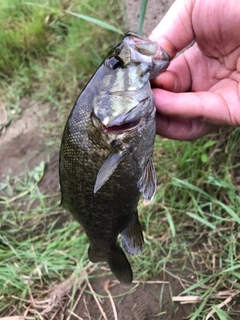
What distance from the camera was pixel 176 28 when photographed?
174 centimetres

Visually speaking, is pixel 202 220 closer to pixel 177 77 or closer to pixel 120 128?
pixel 177 77

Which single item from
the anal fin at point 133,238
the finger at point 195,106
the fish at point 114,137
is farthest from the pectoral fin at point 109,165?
the anal fin at point 133,238

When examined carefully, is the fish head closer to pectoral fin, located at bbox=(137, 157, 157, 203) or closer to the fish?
the fish

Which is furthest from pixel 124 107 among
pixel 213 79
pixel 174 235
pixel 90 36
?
pixel 90 36

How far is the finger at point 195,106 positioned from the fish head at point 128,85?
0.34 ft

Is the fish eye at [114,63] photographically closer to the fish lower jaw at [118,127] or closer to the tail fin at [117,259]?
the fish lower jaw at [118,127]

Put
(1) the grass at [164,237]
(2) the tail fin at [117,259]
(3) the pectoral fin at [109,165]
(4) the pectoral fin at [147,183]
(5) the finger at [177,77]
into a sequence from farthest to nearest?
1. (1) the grass at [164,237]
2. (2) the tail fin at [117,259]
3. (5) the finger at [177,77]
4. (4) the pectoral fin at [147,183]
5. (3) the pectoral fin at [109,165]

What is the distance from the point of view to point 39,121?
3385mm

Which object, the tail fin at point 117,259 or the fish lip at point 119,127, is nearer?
the fish lip at point 119,127

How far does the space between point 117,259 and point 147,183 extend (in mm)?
476

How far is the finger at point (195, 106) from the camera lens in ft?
4.99

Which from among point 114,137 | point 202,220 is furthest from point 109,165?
point 202,220

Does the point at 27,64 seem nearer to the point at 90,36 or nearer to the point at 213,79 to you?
the point at 90,36

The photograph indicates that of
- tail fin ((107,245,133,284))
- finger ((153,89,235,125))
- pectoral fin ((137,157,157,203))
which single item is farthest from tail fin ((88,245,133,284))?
finger ((153,89,235,125))
